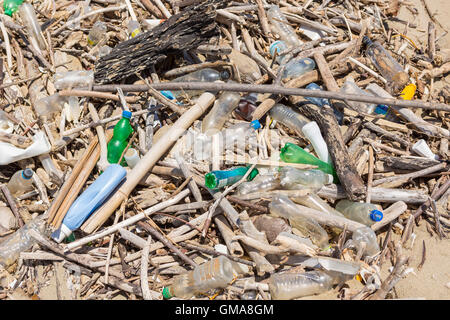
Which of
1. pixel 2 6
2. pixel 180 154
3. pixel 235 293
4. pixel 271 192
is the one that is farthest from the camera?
pixel 2 6

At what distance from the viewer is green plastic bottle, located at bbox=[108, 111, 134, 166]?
319 cm

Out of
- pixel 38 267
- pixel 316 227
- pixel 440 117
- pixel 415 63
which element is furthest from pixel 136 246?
pixel 415 63

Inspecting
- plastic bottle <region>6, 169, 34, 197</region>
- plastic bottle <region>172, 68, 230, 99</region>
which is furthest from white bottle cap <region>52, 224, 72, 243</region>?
plastic bottle <region>172, 68, 230, 99</region>

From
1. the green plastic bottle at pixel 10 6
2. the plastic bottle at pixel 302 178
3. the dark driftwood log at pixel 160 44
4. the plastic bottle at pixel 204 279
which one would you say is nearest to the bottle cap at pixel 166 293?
the plastic bottle at pixel 204 279

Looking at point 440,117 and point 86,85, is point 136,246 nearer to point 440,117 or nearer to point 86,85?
point 86,85

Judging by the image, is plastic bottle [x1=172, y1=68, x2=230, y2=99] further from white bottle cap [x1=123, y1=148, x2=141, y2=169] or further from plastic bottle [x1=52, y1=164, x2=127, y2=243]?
plastic bottle [x1=52, y1=164, x2=127, y2=243]

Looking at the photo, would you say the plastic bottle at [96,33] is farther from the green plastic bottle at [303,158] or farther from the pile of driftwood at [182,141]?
the green plastic bottle at [303,158]

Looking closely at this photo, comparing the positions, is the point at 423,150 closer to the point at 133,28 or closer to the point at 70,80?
the point at 133,28

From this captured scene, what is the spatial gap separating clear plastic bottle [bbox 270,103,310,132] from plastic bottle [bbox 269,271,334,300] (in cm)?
131

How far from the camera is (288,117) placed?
136 inches

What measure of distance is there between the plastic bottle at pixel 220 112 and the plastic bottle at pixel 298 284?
1357 mm

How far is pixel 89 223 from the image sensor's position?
2840 mm

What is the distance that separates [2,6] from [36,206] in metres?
2.35

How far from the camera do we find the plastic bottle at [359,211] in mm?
2840
